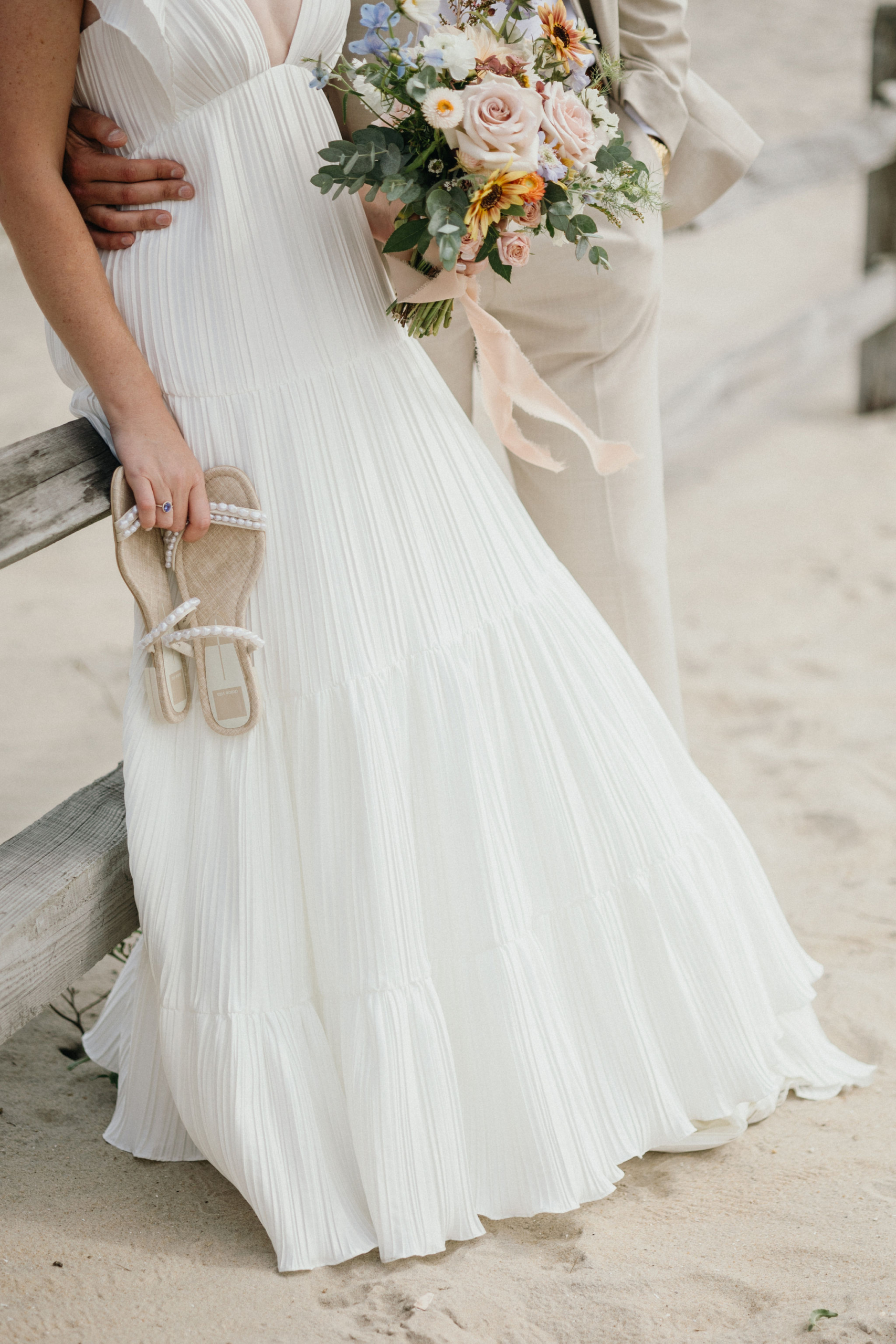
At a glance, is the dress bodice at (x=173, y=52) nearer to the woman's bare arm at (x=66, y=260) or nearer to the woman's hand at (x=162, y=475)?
the woman's bare arm at (x=66, y=260)

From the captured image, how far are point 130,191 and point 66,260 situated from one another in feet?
0.46

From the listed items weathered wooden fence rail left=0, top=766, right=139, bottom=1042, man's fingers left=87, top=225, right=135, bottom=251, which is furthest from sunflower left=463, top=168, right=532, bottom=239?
weathered wooden fence rail left=0, top=766, right=139, bottom=1042

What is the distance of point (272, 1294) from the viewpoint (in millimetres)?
1560

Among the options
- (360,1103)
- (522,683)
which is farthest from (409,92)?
(360,1103)

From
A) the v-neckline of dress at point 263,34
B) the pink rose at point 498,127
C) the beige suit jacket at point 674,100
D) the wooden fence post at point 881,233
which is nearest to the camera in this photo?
the pink rose at point 498,127

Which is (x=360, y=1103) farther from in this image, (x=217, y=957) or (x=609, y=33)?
(x=609, y=33)

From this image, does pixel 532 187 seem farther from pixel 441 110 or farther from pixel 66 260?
pixel 66 260

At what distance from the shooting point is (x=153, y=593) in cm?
162

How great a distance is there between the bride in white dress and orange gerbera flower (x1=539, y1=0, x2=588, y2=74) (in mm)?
288

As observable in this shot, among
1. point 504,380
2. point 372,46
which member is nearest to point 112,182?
point 372,46

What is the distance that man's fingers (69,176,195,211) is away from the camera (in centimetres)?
158

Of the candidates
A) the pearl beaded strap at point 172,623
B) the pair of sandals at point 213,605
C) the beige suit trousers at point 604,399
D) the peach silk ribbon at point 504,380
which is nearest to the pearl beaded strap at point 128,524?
the pair of sandals at point 213,605

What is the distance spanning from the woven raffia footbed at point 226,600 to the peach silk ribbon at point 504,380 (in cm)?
35

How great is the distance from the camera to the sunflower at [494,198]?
4.84 feet
